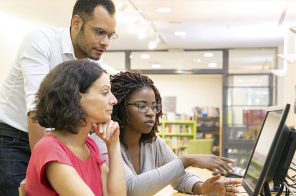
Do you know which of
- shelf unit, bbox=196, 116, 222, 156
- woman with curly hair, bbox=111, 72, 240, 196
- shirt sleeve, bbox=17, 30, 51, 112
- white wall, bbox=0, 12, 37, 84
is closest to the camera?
woman with curly hair, bbox=111, 72, 240, 196

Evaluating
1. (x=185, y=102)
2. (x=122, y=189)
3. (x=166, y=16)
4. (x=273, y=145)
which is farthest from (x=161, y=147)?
(x=185, y=102)

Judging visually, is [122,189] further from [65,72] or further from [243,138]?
[243,138]

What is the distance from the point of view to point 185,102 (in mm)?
12156

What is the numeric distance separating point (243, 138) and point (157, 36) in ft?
9.26

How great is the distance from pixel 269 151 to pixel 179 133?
8.59m

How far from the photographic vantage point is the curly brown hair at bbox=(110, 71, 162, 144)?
68.1 inches

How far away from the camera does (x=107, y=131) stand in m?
1.36

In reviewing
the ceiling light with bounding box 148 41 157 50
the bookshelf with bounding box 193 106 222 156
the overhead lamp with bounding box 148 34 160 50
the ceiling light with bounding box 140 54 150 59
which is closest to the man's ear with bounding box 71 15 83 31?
the overhead lamp with bounding box 148 34 160 50

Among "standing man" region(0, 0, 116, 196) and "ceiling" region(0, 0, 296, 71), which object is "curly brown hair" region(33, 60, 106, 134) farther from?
"ceiling" region(0, 0, 296, 71)

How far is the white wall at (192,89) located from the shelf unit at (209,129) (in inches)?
45.8

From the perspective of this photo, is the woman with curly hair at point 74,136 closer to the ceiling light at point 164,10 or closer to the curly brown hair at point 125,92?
the curly brown hair at point 125,92

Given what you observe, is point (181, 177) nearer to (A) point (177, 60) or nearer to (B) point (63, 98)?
(B) point (63, 98)

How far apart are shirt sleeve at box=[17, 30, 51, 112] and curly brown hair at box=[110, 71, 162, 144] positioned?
0.30 meters

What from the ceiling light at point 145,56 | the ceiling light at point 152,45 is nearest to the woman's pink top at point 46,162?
the ceiling light at point 152,45
